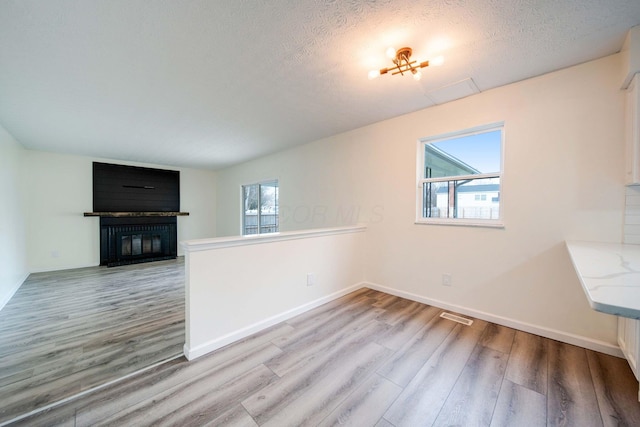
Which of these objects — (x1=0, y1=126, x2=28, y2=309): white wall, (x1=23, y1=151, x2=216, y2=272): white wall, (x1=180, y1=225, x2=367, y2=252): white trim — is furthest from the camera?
(x1=23, y1=151, x2=216, y2=272): white wall

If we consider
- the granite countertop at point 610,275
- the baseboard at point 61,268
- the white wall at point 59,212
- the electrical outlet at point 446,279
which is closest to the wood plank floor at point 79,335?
the baseboard at point 61,268

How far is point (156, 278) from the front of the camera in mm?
4301

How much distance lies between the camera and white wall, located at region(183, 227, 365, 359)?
6.41ft

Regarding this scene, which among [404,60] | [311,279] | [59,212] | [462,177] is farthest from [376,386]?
[59,212]

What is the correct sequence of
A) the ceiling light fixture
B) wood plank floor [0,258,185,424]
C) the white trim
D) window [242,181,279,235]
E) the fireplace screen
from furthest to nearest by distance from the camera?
window [242,181,279,235]
the fireplace screen
the white trim
the ceiling light fixture
wood plank floor [0,258,185,424]

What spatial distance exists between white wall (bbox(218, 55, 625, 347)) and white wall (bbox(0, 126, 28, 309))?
4.93 meters

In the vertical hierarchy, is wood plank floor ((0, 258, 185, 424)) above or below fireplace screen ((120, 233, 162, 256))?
below

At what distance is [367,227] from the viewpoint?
11.8 feet

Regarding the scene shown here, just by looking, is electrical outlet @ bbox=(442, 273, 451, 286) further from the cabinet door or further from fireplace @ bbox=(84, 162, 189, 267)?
fireplace @ bbox=(84, 162, 189, 267)

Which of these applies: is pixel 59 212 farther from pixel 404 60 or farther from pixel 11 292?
pixel 404 60

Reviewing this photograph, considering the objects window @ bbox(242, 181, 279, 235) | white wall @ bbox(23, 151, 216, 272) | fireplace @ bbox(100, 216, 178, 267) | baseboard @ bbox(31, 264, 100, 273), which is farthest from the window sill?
baseboard @ bbox(31, 264, 100, 273)

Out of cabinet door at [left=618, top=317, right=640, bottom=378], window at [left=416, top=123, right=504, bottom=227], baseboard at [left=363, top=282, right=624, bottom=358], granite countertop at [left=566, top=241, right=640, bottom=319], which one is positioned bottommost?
baseboard at [left=363, top=282, right=624, bottom=358]

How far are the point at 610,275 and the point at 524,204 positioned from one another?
141 cm

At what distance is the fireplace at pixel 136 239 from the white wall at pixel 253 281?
15.8ft
